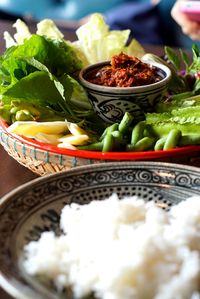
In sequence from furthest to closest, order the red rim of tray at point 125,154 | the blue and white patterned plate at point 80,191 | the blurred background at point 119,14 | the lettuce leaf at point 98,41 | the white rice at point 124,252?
the blurred background at point 119,14 < the lettuce leaf at point 98,41 < the red rim of tray at point 125,154 < the blue and white patterned plate at point 80,191 < the white rice at point 124,252

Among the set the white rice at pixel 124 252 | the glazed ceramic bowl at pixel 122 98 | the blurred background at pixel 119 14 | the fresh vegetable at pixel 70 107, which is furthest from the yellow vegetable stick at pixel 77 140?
the blurred background at pixel 119 14

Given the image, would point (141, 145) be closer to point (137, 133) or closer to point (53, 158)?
point (137, 133)

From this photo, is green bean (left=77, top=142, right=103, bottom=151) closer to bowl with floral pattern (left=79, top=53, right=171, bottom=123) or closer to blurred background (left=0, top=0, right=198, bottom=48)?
bowl with floral pattern (left=79, top=53, right=171, bottom=123)

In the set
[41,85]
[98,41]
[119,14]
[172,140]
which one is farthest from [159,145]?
[119,14]

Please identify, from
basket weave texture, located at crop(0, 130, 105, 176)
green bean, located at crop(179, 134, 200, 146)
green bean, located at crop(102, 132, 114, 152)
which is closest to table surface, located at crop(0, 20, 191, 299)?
basket weave texture, located at crop(0, 130, 105, 176)

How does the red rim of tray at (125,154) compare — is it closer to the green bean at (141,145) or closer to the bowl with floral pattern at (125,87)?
the green bean at (141,145)

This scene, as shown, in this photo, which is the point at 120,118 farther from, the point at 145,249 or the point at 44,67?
the point at 145,249
